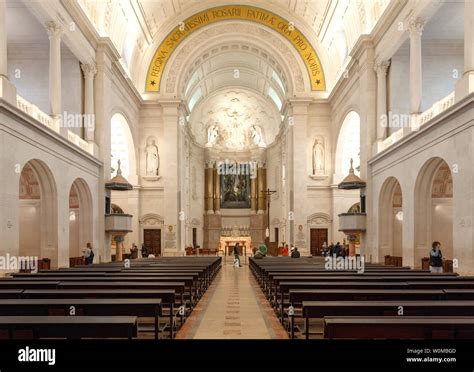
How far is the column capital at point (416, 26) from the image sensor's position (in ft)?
56.0

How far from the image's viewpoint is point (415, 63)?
1744 centimetres

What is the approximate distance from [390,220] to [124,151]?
1627 centimetres

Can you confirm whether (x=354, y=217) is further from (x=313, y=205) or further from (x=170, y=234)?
(x=170, y=234)

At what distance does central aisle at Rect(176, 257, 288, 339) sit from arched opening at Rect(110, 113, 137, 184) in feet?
56.2

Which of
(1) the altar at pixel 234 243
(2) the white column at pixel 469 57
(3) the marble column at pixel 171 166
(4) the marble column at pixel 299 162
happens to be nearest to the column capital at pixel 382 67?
(2) the white column at pixel 469 57

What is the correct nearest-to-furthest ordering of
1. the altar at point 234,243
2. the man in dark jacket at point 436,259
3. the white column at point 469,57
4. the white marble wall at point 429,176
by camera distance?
the man in dark jacket at point 436,259 < the white marble wall at point 429,176 < the white column at point 469,57 < the altar at point 234,243

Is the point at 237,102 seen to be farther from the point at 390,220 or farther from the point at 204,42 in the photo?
the point at 390,220

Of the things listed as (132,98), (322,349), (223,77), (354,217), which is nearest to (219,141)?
(223,77)

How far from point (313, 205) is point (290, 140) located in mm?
4331

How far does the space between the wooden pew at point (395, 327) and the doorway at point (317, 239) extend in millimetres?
26384

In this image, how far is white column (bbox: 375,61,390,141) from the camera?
2109 cm

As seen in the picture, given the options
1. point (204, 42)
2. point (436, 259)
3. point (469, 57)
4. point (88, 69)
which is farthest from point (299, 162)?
point (436, 259)

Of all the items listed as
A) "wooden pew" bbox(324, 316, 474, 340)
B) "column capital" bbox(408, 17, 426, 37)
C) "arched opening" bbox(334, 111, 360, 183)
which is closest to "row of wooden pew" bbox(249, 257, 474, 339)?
"wooden pew" bbox(324, 316, 474, 340)

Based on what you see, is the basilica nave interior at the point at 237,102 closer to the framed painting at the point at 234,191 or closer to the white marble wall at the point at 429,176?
the white marble wall at the point at 429,176
